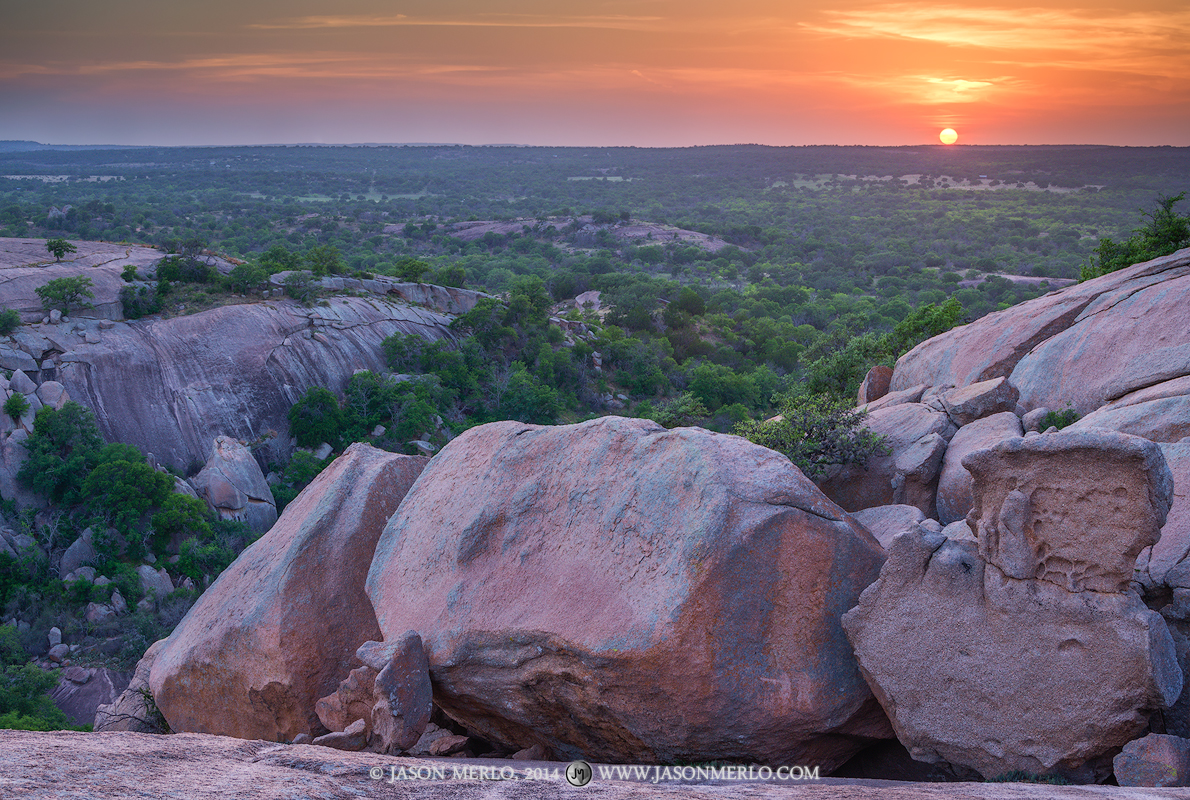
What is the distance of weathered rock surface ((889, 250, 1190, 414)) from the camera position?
13297 mm

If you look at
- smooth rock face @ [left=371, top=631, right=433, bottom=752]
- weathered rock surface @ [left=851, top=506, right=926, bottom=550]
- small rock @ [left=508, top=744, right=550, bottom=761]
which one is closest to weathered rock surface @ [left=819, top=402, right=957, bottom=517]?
weathered rock surface @ [left=851, top=506, right=926, bottom=550]

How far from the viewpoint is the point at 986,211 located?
430 ft

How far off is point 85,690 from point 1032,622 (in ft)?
91.7

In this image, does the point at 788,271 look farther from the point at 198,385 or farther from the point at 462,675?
the point at 462,675

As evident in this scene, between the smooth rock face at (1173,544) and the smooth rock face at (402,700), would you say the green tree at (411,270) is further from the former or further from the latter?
the smooth rock face at (1173,544)

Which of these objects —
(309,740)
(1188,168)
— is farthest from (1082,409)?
(1188,168)

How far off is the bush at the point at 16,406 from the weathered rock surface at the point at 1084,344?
1381 inches

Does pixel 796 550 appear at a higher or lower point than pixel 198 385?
higher

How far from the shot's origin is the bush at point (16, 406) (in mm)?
32062

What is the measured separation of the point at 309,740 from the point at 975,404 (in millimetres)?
12785

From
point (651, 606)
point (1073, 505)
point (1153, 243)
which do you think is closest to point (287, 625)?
point (651, 606)

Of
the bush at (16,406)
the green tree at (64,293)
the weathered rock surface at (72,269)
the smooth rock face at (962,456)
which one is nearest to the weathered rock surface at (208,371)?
the bush at (16,406)

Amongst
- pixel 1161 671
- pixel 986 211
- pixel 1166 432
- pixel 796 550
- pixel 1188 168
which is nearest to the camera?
pixel 1161 671

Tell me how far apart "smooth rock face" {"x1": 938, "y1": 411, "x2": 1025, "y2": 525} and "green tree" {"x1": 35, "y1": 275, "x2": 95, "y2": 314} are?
40287 millimetres
